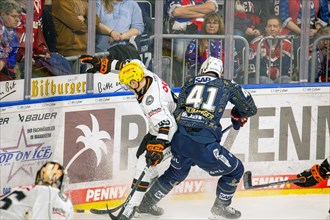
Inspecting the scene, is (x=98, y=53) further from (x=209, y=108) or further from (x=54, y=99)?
(x=209, y=108)

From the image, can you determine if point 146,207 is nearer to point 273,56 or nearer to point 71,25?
point 71,25

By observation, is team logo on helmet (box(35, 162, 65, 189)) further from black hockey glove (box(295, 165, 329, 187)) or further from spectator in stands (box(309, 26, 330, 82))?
spectator in stands (box(309, 26, 330, 82))

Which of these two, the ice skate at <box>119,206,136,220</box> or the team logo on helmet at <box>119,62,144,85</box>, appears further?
the ice skate at <box>119,206,136,220</box>

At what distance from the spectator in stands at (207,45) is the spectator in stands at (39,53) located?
1144mm

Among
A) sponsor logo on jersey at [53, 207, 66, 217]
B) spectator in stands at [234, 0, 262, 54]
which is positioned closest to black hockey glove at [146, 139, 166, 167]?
spectator in stands at [234, 0, 262, 54]

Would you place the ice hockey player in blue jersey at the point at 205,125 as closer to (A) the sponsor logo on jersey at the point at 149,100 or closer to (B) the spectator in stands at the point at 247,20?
(A) the sponsor logo on jersey at the point at 149,100

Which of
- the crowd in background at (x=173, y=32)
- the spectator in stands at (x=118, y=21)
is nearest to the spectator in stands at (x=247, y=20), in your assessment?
the crowd in background at (x=173, y=32)

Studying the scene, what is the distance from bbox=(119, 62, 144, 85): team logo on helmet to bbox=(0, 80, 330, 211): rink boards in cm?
101

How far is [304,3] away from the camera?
1108 centimetres

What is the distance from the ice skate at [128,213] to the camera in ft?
31.2

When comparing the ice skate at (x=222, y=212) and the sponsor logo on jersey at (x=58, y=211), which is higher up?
the sponsor logo on jersey at (x=58, y=211)

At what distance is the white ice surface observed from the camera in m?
A: 10.2

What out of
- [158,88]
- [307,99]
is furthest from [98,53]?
[307,99]

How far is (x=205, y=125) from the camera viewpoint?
9.43 metres
